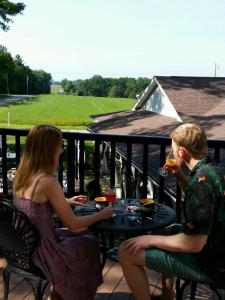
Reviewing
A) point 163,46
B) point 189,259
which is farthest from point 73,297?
point 163,46

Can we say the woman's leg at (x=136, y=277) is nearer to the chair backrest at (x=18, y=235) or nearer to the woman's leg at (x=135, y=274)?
the woman's leg at (x=135, y=274)

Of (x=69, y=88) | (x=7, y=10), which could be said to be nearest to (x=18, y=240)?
(x=7, y=10)

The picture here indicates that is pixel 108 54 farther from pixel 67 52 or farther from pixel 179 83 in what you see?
pixel 179 83

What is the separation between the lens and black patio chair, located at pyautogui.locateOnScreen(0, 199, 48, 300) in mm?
2357

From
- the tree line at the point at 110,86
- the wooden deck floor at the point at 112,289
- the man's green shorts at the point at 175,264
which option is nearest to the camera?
the man's green shorts at the point at 175,264

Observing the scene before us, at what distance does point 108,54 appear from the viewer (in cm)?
8344

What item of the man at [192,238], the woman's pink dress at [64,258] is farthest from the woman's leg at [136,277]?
the woman's pink dress at [64,258]

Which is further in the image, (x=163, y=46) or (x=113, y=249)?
(x=163, y=46)

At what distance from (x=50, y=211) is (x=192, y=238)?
32.4 inches

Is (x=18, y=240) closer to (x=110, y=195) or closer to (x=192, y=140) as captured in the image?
(x=110, y=195)

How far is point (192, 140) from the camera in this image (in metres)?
2.35

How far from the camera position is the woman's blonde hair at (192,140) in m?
2.35

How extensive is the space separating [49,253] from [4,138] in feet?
6.19

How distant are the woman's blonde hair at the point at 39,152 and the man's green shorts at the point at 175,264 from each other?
751mm
